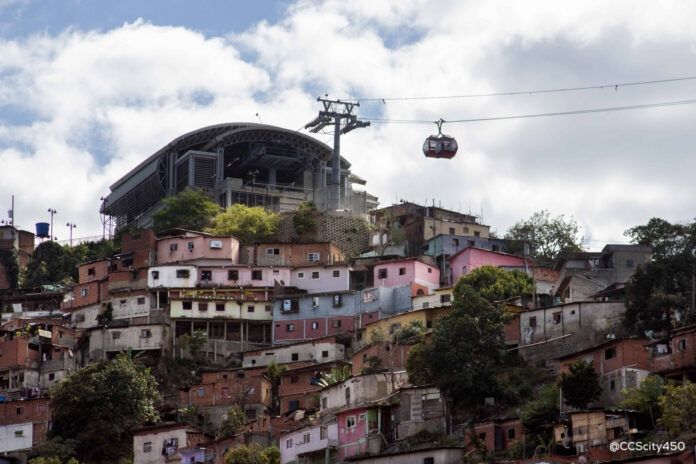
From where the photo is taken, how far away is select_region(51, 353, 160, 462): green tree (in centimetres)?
6188

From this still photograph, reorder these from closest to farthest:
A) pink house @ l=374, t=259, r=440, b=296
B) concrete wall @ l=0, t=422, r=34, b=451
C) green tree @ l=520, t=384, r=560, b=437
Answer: green tree @ l=520, t=384, r=560, b=437
concrete wall @ l=0, t=422, r=34, b=451
pink house @ l=374, t=259, r=440, b=296

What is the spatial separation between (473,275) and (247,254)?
17795 mm

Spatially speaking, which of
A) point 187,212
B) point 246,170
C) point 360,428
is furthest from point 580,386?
point 246,170

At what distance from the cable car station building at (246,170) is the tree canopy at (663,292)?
121ft

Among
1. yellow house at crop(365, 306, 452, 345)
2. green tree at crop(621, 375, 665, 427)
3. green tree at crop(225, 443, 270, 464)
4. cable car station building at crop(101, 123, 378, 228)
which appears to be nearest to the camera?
green tree at crop(621, 375, 665, 427)

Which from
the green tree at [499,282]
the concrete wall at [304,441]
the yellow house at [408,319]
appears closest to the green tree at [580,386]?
the concrete wall at [304,441]

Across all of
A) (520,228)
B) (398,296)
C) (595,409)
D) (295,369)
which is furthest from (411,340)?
(520,228)

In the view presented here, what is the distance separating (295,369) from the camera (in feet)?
217

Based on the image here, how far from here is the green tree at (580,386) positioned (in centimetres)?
4947

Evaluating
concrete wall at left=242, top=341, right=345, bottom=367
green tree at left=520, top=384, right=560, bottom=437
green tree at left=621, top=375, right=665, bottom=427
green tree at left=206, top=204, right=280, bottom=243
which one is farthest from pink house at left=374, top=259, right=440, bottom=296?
green tree at left=621, top=375, right=665, bottom=427

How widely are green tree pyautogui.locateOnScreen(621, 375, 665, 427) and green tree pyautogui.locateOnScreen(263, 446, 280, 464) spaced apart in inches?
662

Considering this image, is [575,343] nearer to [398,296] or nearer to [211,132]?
[398,296]

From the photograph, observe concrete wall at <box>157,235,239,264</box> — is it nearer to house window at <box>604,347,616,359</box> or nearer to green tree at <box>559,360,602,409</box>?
house window at <box>604,347,616,359</box>

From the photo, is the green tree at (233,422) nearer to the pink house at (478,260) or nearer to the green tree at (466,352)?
the green tree at (466,352)
